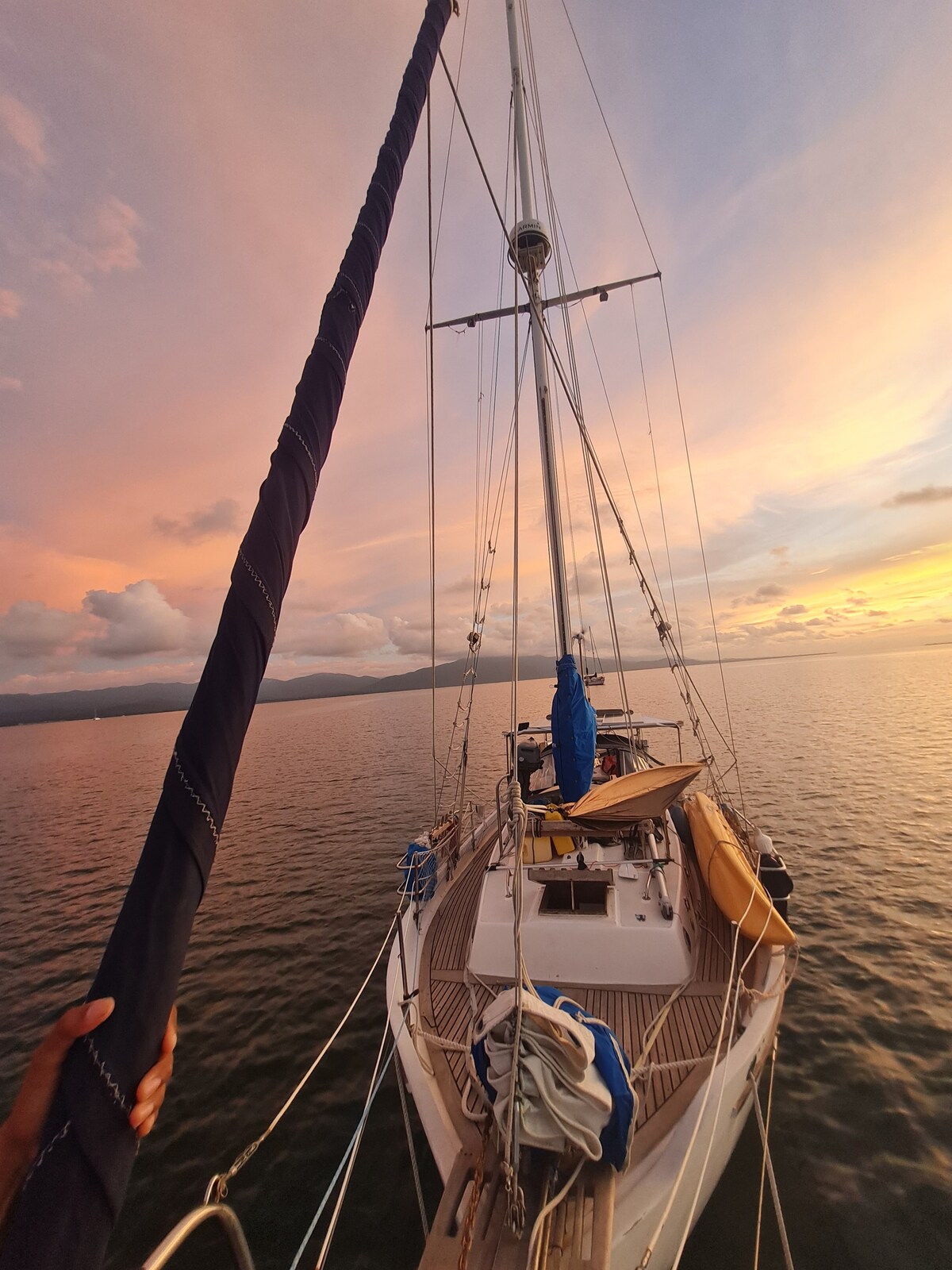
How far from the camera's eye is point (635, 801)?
7.09 meters

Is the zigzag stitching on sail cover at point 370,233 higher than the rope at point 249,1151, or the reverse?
the zigzag stitching on sail cover at point 370,233

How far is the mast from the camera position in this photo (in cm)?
1180

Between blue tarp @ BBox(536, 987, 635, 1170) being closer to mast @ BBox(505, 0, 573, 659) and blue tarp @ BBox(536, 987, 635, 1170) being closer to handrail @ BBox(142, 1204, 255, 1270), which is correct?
handrail @ BBox(142, 1204, 255, 1270)

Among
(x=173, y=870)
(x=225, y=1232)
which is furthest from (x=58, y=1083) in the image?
(x=225, y=1232)

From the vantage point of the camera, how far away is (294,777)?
35375 mm

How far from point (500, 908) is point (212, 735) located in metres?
6.56

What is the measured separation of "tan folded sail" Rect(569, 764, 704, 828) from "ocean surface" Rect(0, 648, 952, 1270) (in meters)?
4.15

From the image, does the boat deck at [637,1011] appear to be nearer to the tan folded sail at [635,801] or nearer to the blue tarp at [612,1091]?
the blue tarp at [612,1091]

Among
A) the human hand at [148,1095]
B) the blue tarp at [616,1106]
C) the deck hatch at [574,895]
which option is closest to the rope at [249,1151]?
the human hand at [148,1095]

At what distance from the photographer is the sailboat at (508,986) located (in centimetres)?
158

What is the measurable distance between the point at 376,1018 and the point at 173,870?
10047 millimetres

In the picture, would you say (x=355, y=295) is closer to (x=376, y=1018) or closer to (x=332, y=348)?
(x=332, y=348)

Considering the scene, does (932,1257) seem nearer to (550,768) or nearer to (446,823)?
(446,823)

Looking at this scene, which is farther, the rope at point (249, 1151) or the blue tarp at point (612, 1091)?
the blue tarp at point (612, 1091)
